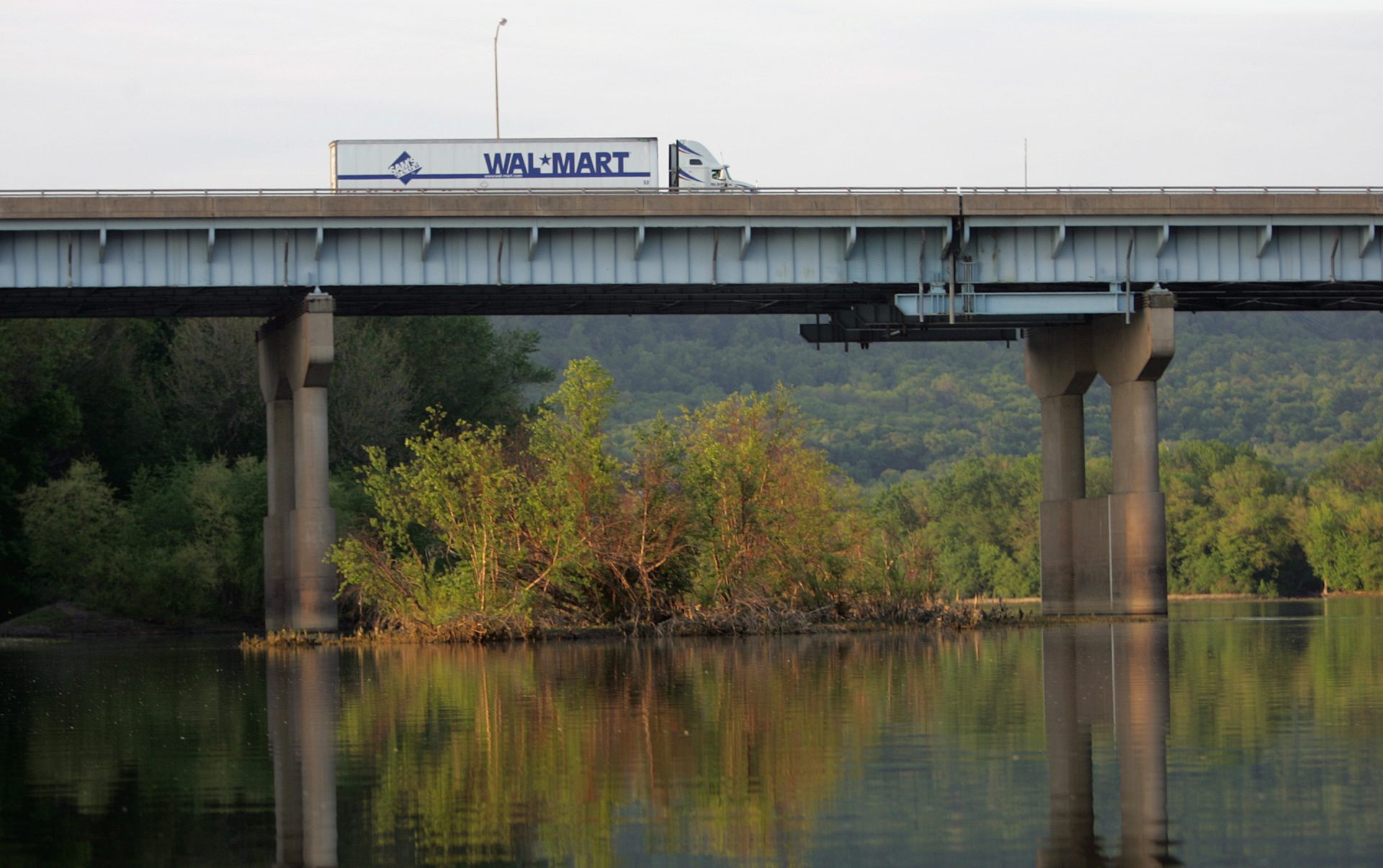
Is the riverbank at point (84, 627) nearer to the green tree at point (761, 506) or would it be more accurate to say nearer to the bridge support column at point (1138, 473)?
the green tree at point (761, 506)

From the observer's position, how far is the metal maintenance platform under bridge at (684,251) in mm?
53406

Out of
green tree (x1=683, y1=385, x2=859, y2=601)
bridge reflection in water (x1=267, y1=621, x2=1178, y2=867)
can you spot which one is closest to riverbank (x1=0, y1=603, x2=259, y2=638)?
green tree (x1=683, y1=385, x2=859, y2=601)

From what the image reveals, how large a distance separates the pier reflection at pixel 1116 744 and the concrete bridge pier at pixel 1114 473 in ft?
70.4

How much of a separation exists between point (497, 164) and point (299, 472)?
10404 millimetres

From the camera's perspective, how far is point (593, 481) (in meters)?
46.6

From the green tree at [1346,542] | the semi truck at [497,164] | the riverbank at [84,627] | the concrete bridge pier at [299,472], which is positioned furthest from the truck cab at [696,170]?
the green tree at [1346,542]

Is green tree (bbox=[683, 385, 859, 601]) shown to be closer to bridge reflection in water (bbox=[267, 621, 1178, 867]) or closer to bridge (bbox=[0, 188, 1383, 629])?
bridge (bbox=[0, 188, 1383, 629])

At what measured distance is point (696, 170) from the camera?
58000 mm

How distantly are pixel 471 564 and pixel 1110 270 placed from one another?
2266cm

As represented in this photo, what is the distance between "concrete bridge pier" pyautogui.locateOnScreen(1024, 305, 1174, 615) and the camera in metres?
58.3

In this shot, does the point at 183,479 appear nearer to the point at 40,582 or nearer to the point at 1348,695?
the point at 40,582

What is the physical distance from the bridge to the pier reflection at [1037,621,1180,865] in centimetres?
2158

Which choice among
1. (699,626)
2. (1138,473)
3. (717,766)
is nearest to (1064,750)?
(717,766)

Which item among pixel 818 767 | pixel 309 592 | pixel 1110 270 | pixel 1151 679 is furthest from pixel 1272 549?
pixel 818 767
